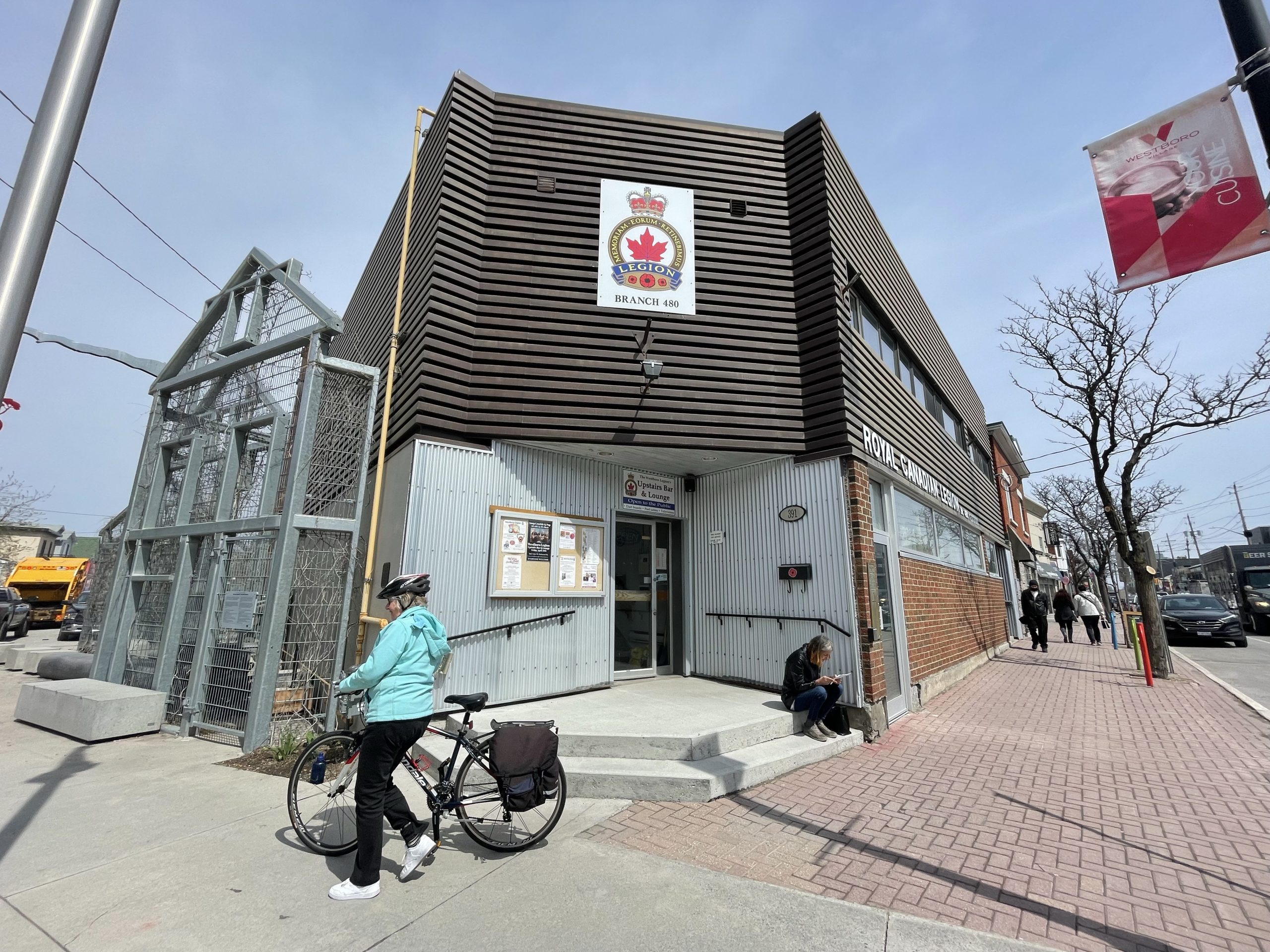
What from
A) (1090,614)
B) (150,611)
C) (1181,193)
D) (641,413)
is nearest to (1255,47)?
(1181,193)

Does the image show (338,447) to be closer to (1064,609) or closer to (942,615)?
(942,615)

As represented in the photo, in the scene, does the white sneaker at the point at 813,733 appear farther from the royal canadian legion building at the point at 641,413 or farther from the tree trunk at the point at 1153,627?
the tree trunk at the point at 1153,627

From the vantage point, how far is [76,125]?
2.71 metres

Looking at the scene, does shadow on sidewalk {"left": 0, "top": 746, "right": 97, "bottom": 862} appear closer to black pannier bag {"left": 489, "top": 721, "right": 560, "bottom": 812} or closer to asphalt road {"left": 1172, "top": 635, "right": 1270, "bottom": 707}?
black pannier bag {"left": 489, "top": 721, "right": 560, "bottom": 812}

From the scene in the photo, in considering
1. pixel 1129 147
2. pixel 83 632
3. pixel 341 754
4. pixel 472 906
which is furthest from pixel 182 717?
pixel 1129 147

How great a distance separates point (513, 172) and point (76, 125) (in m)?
5.65

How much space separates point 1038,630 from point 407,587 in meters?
18.1

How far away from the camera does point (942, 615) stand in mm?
10078

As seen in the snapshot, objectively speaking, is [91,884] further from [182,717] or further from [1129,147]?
[1129,147]

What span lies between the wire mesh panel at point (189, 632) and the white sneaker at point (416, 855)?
15.3ft

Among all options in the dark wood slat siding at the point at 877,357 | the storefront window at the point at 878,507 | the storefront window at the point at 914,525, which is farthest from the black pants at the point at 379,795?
the storefront window at the point at 914,525

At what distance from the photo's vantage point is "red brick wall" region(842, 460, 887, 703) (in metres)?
6.65

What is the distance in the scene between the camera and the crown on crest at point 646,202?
786 cm

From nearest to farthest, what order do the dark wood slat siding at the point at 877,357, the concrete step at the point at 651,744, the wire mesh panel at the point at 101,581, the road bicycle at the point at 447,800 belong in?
the road bicycle at the point at 447,800, the concrete step at the point at 651,744, the dark wood slat siding at the point at 877,357, the wire mesh panel at the point at 101,581
